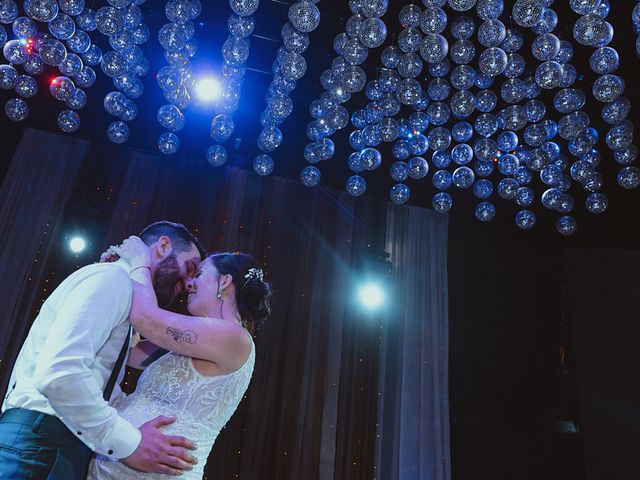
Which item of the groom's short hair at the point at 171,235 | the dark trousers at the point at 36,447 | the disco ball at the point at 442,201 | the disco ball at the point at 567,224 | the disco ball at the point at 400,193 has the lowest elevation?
the dark trousers at the point at 36,447

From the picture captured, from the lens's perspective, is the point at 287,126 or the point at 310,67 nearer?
the point at 310,67

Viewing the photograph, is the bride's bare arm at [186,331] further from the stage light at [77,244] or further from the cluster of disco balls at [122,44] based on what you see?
the stage light at [77,244]

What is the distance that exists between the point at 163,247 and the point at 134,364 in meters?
0.63

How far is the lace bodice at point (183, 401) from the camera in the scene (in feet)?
7.16

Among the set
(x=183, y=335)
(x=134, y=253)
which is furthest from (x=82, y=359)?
(x=134, y=253)

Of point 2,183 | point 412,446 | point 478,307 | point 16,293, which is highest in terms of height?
point 2,183

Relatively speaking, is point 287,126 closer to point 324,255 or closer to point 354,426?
Answer: point 324,255

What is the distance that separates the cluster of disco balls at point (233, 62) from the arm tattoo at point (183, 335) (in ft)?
6.22

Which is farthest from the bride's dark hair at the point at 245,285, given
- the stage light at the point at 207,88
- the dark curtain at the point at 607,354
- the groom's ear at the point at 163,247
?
the dark curtain at the point at 607,354

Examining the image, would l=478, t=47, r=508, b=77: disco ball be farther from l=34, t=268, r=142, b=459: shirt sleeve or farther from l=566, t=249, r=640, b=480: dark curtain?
l=566, t=249, r=640, b=480: dark curtain

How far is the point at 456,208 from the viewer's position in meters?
6.55

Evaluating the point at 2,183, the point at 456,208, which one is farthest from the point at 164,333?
the point at 456,208

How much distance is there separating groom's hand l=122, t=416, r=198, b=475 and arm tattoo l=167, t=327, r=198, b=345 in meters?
0.30

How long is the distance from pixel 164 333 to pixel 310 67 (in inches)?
140
